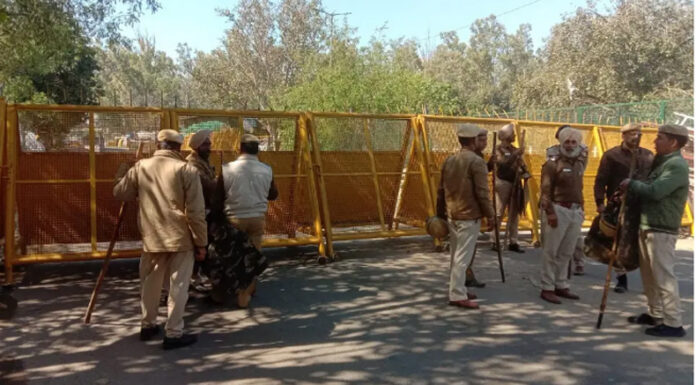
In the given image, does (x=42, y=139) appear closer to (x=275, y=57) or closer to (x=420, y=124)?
(x=420, y=124)

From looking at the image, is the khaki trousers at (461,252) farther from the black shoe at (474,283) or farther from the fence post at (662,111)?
the fence post at (662,111)

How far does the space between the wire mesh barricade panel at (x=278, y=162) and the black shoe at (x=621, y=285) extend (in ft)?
12.4

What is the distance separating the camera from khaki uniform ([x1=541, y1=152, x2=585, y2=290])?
221 inches

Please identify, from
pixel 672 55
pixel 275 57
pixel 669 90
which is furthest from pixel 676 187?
pixel 275 57

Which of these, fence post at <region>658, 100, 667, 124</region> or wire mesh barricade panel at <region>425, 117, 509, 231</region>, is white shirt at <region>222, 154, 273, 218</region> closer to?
wire mesh barricade panel at <region>425, 117, 509, 231</region>

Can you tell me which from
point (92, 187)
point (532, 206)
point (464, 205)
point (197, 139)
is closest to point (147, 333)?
point (197, 139)

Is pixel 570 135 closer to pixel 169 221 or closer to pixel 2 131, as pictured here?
pixel 169 221

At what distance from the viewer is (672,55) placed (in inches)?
972

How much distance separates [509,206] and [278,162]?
3.51m

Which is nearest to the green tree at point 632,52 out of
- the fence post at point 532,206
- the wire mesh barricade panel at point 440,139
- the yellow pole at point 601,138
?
the yellow pole at point 601,138

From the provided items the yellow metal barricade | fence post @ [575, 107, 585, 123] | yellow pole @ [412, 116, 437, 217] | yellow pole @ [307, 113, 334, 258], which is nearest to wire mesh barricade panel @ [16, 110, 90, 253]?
yellow pole @ [307, 113, 334, 258]

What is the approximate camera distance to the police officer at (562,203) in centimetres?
559

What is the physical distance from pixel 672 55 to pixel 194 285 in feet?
85.1

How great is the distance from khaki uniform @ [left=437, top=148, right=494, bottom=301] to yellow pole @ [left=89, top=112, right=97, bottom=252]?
4131 mm
